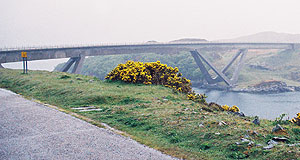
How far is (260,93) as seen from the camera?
3819 inches

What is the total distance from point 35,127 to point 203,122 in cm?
667

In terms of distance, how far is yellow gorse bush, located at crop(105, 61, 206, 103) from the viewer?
26281 mm

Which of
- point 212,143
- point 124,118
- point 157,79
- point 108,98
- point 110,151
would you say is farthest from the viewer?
point 157,79

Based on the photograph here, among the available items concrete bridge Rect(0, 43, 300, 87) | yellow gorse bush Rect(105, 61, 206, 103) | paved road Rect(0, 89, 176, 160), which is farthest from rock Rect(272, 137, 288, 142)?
concrete bridge Rect(0, 43, 300, 87)

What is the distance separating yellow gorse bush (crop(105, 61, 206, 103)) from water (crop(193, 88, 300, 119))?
33449 millimetres

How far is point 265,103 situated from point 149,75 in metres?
58.8

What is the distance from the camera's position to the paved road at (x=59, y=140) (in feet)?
29.7

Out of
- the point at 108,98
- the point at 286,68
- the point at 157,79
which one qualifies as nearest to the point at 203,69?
the point at 286,68

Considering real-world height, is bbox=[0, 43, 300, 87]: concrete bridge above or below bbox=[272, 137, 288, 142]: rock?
above

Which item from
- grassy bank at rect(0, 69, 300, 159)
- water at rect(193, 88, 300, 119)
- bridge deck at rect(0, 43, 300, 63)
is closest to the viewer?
grassy bank at rect(0, 69, 300, 159)

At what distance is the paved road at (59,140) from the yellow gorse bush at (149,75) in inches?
483

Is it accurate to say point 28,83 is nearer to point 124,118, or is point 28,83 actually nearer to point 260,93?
point 124,118

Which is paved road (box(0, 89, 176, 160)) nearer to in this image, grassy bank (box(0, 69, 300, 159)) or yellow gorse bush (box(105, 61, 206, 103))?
grassy bank (box(0, 69, 300, 159))

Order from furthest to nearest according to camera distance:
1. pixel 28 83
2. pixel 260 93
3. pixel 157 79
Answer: pixel 260 93
pixel 157 79
pixel 28 83
